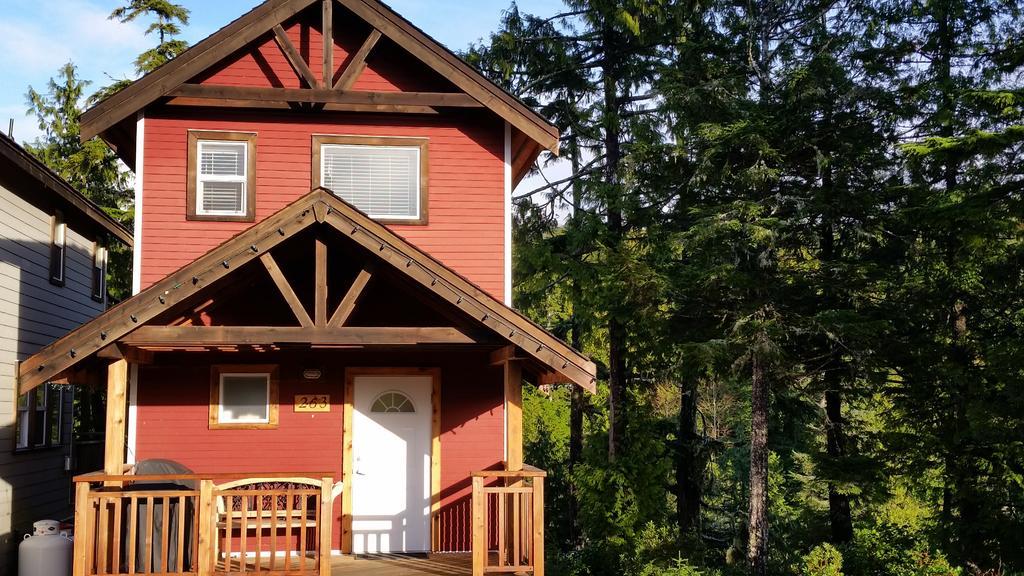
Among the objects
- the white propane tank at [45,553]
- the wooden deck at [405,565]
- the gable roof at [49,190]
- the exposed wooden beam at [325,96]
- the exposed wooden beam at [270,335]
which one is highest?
the exposed wooden beam at [325,96]

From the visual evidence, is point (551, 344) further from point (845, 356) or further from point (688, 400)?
point (688, 400)

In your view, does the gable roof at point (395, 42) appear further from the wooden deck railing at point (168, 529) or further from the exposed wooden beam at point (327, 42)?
the wooden deck railing at point (168, 529)

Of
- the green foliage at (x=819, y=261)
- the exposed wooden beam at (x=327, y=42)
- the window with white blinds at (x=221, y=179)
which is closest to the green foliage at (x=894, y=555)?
the green foliage at (x=819, y=261)

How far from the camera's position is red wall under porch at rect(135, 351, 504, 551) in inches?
459

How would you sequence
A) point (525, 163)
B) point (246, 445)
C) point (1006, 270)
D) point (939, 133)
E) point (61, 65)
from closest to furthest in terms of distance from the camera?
point (246, 445)
point (525, 163)
point (1006, 270)
point (939, 133)
point (61, 65)

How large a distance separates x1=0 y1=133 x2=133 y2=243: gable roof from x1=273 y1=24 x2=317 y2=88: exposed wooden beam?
13.3 ft

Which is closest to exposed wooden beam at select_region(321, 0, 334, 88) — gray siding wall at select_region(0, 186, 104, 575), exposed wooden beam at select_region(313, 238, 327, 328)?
exposed wooden beam at select_region(313, 238, 327, 328)

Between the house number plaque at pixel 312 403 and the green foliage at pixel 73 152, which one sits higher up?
the green foliage at pixel 73 152

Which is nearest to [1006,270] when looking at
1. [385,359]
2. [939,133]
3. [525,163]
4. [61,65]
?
[939,133]

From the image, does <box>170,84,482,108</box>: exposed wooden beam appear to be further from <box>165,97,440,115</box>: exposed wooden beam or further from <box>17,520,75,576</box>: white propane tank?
<box>17,520,75,576</box>: white propane tank

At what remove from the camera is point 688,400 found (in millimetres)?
22828

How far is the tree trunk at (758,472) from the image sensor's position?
16.2 metres

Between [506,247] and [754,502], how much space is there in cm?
758

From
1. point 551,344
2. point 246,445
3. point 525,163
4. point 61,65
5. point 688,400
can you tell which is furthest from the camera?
point 61,65
